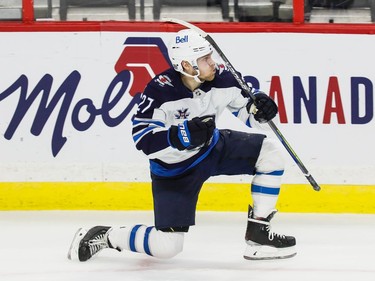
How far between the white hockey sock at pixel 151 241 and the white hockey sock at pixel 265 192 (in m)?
0.32

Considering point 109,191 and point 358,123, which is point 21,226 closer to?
point 109,191

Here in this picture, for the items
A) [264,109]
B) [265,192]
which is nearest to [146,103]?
[264,109]

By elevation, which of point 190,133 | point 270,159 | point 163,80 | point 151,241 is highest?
point 163,80

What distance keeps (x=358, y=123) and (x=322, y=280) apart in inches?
53.4

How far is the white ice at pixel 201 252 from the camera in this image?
3.50 meters

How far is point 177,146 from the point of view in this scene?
11.1 ft

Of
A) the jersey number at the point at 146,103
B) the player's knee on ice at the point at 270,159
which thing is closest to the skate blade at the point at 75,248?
the jersey number at the point at 146,103

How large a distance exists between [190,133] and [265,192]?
49 cm

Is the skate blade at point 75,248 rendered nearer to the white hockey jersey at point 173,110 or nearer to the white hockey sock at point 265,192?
the white hockey jersey at point 173,110

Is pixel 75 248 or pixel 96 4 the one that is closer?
pixel 75 248

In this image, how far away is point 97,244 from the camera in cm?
369

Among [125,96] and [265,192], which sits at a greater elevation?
[125,96]

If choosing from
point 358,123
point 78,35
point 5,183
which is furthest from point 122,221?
point 358,123

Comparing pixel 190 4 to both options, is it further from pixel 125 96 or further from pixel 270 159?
pixel 270 159
